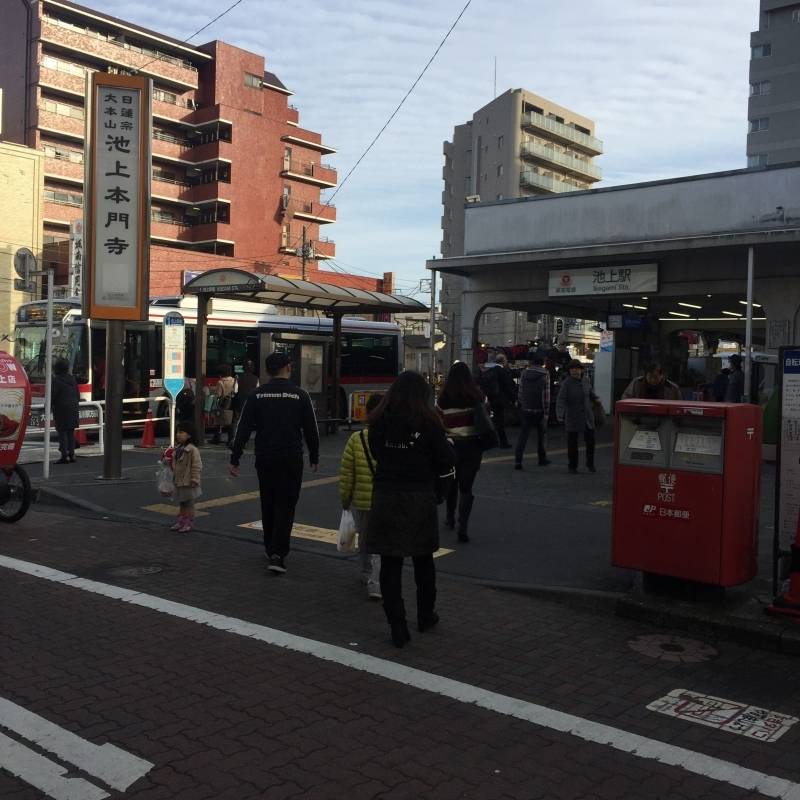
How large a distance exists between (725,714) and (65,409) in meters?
12.0

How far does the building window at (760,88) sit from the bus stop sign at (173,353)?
6946cm

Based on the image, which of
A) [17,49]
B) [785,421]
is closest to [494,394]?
[785,421]

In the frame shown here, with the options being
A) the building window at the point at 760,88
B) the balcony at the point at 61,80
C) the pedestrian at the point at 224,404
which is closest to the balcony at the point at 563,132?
the building window at the point at 760,88

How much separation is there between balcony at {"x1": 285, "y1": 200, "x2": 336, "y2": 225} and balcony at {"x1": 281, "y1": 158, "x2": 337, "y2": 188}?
1644 mm

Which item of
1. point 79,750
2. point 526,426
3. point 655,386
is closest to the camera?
point 79,750

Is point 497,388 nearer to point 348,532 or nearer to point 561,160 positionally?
point 348,532

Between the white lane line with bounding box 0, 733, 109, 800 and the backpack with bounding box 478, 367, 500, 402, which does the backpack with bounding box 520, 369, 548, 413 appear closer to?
the backpack with bounding box 478, 367, 500, 402

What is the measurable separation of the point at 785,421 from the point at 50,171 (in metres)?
52.0

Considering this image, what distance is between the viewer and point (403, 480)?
5625 mm

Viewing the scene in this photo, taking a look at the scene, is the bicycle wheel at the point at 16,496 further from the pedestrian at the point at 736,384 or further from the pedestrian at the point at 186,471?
the pedestrian at the point at 736,384

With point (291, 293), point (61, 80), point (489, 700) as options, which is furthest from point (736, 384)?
point (61, 80)

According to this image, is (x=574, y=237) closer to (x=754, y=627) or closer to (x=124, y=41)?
(x=754, y=627)

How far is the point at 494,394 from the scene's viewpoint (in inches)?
628

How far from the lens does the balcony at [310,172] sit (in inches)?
2475
